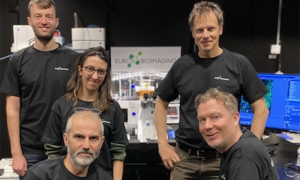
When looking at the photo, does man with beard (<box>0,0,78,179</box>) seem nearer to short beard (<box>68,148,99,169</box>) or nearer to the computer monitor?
short beard (<box>68,148,99,169</box>)

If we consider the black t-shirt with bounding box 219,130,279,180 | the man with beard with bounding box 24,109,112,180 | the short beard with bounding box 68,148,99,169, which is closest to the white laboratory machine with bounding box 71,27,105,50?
the man with beard with bounding box 24,109,112,180

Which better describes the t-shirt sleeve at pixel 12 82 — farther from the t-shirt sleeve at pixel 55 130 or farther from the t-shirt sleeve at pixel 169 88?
the t-shirt sleeve at pixel 169 88

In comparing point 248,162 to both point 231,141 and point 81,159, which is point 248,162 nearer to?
point 231,141

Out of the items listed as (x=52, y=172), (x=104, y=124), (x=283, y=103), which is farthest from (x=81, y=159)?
(x=283, y=103)

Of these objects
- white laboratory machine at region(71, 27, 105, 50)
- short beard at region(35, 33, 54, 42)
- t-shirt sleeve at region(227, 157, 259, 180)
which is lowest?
t-shirt sleeve at region(227, 157, 259, 180)

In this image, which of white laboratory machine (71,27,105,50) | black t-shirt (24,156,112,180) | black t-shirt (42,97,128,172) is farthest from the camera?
white laboratory machine (71,27,105,50)

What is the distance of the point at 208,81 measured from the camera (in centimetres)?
187

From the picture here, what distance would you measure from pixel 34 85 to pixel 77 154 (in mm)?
702

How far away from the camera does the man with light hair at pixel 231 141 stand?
49.6 inches

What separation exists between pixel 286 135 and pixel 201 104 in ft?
6.21

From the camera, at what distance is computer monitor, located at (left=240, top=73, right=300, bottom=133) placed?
238 centimetres

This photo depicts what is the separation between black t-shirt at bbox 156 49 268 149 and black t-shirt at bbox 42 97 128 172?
406mm

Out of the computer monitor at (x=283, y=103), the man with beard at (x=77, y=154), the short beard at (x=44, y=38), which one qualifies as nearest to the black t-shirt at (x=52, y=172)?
the man with beard at (x=77, y=154)

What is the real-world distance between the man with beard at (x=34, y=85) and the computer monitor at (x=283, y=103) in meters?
1.50
